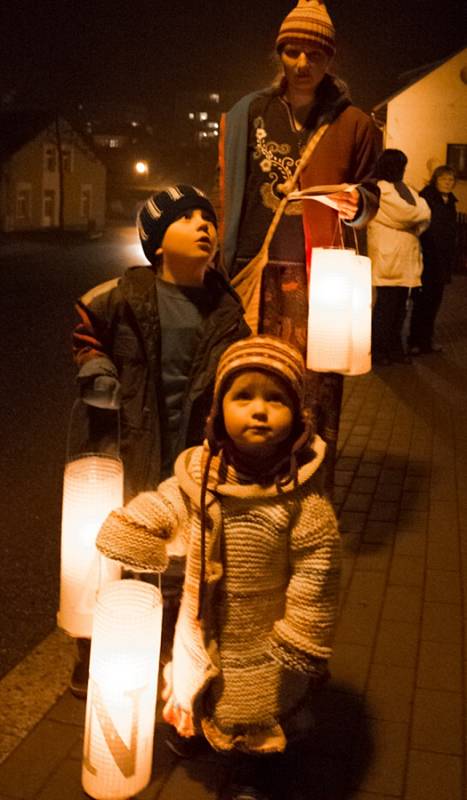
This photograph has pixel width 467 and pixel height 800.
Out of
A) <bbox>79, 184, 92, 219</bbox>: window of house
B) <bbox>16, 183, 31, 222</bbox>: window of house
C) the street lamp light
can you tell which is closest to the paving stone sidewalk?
<bbox>16, 183, 31, 222</bbox>: window of house

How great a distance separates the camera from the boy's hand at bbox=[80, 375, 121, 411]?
3217 millimetres

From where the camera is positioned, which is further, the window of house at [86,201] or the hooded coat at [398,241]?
the window of house at [86,201]

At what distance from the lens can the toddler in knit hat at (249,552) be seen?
9.12ft

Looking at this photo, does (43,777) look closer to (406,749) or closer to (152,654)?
(152,654)

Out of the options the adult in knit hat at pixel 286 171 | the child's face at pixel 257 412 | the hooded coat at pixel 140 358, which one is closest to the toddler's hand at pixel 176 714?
the hooded coat at pixel 140 358

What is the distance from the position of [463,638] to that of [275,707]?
1587 mm

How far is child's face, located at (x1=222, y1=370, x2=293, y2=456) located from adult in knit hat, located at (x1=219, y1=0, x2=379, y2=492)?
150 centimetres

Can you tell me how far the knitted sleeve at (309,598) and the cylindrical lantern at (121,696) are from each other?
0.39 m

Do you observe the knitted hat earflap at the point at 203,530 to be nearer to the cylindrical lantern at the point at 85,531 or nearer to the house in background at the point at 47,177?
the cylindrical lantern at the point at 85,531

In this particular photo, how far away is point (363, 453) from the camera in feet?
23.9

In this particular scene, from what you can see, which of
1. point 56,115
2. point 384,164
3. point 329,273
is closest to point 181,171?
point 56,115

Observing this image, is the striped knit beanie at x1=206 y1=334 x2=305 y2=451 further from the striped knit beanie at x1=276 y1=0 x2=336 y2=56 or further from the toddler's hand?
the striped knit beanie at x1=276 y1=0 x2=336 y2=56

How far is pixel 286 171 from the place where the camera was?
4.24m

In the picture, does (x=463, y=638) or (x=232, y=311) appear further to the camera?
(x=463, y=638)
